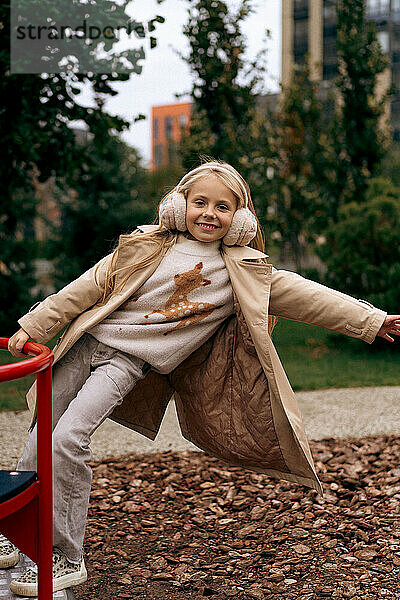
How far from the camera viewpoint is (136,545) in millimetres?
3436

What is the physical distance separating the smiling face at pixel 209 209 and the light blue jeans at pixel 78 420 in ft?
1.91

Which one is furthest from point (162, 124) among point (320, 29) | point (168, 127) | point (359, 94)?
point (359, 94)

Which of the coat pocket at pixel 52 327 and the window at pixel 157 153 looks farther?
the window at pixel 157 153

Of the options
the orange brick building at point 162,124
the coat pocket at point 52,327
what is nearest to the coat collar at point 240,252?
the coat pocket at point 52,327

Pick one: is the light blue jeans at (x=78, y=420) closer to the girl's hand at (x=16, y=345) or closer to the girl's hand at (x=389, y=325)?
the girl's hand at (x=16, y=345)

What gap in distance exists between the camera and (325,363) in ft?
28.3

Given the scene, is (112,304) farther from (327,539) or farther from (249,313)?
(327,539)

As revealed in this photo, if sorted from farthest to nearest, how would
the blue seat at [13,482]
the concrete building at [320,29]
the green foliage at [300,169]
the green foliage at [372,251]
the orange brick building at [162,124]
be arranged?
the orange brick building at [162,124]
the concrete building at [320,29]
the green foliage at [300,169]
the green foliage at [372,251]
the blue seat at [13,482]

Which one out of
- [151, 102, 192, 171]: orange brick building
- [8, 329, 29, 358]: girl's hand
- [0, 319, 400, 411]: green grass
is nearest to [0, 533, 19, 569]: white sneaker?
[8, 329, 29, 358]: girl's hand

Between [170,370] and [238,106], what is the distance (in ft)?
28.0

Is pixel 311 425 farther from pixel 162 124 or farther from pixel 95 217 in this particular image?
pixel 162 124

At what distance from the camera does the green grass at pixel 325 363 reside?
23.9ft

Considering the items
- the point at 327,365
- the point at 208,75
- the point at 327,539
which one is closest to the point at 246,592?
the point at 327,539

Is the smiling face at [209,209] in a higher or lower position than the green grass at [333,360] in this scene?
higher
